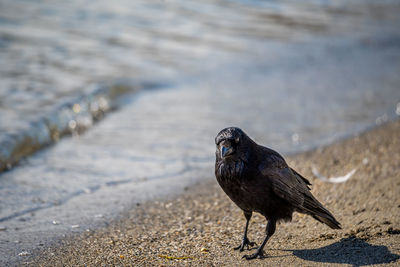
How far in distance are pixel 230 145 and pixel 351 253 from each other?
124 centimetres

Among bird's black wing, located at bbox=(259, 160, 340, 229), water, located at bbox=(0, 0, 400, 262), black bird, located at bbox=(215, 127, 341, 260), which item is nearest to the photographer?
black bird, located at bbox=(215, 127, 341, 260)

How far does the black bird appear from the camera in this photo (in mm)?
3727

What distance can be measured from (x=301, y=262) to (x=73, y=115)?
607 cm

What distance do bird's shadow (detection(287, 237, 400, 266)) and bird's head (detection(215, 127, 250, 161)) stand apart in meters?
0.93

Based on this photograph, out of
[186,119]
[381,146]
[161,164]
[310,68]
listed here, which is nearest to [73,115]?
[186,119]

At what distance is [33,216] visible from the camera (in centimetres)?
496

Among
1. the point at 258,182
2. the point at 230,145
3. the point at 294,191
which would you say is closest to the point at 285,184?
the point at 294,191

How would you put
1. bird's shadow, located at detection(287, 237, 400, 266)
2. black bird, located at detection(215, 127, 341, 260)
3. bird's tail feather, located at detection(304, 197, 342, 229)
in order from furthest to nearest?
bird's tail feather, located at detection(304, 197, 342, 229) → black bird, located at detection(215, 127, 341, 260) → bird's shadow, located at detection(287, 237, 400, 266)

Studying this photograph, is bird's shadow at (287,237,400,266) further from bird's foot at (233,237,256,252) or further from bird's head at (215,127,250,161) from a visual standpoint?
bird's head at (215,127,250,161)

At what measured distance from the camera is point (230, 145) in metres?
3.72

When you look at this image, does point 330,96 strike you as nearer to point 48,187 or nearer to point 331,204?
point 331,204

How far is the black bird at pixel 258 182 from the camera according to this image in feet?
12.2

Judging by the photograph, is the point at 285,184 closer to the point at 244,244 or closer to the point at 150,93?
the point at 244,244

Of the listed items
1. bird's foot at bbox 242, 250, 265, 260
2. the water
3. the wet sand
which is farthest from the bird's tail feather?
the water
